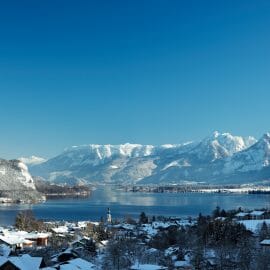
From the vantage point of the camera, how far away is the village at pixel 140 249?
26.6 meters

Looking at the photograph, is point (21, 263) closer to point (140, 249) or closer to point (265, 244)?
point (140, 249)

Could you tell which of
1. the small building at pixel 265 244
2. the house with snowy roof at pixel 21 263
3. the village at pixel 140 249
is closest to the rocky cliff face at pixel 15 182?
the village at pixel 140 249

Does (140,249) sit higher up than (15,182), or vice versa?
(15,182)

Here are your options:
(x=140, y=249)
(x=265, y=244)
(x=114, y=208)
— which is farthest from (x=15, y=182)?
(x=265, y=244)

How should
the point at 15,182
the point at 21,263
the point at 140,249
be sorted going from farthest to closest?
the point at 15,182
the point at 140,249
the point at 21,263

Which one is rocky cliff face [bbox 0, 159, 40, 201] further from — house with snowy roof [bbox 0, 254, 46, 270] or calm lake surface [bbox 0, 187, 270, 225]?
house with snowy roof [bbox 0, 254, 46, 270]

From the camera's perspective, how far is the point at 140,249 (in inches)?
1342

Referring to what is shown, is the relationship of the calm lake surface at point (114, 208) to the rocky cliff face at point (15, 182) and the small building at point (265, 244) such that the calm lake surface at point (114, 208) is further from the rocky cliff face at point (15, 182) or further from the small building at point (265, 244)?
the small building at point (265, 244)

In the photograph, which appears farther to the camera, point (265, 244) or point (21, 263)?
point (265, 244)

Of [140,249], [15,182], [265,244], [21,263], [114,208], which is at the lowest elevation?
[140,249]

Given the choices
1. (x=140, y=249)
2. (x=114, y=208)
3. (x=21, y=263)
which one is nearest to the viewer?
(x=21, y=263)

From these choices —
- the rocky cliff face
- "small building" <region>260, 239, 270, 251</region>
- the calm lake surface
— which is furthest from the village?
the rocky cliff face

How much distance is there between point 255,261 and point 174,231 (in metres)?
13.4

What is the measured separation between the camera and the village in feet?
87.4
